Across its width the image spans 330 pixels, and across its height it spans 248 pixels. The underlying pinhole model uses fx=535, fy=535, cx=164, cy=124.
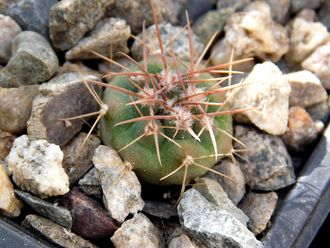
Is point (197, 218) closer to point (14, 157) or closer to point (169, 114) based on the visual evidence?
point (169, 114)

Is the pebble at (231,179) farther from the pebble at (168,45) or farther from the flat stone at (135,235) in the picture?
the pebble at (168,45)

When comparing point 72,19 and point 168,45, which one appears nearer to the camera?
point 72,19

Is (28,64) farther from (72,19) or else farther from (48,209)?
(48,209)

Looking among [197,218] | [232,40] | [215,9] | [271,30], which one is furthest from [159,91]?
[215,9]

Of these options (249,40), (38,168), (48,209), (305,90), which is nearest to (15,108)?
(38,168)

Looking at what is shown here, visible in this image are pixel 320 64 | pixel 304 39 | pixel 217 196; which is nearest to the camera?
pixel 217 196

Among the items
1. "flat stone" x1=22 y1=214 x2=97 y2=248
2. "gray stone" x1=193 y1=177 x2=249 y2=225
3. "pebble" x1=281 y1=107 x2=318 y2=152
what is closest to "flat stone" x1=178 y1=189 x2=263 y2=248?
"gray stone" x1=193 y1=177 x2=249 y2=225

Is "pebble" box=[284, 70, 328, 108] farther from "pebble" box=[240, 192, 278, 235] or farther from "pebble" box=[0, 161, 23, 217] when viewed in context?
"pebble" box=[0, 161, 23, 217]
